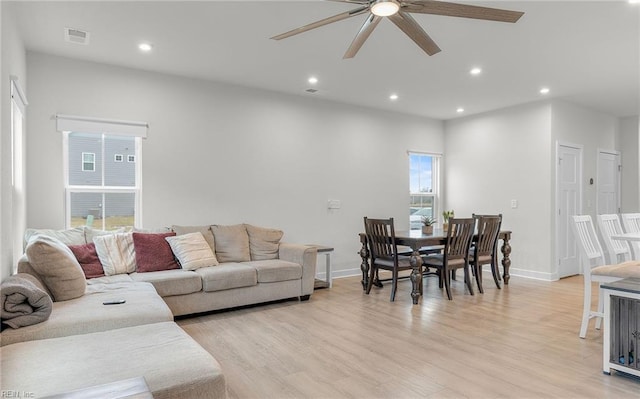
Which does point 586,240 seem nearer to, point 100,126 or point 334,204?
point 334,204

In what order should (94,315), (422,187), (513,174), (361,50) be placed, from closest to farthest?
(94,315)
(361,50)
(513,174)
(422,187)

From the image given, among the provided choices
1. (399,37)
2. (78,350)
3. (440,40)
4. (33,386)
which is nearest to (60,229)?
(78,350)

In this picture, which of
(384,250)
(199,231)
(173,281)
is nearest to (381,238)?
(384,250)

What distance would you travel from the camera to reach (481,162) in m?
6.64

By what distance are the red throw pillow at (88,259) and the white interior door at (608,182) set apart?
7.49 metres

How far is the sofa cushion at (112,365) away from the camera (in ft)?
5.03

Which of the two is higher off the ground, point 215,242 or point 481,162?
point 481,162

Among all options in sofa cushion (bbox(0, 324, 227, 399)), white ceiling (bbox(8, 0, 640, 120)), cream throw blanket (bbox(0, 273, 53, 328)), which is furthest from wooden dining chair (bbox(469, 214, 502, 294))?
cream throw blanket (bbox(0, 273, 53, 328))

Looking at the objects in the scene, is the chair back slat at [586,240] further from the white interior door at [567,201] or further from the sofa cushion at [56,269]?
the sofa cushion at [56,269]

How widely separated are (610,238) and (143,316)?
404 cm

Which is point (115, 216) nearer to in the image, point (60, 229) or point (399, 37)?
point (60, 229)

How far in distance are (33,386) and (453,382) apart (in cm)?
221

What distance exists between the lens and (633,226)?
4.19 m

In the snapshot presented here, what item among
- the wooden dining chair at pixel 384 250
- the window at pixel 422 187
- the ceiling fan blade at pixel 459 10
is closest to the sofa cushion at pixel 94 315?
the ceiling fan blade at pixel 459 10
